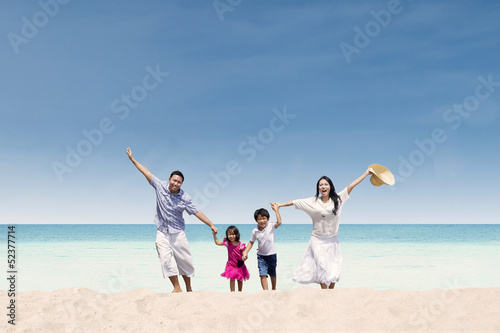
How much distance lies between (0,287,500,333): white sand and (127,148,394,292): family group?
830mm

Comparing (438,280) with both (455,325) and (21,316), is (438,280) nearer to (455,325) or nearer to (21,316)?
(455,325)

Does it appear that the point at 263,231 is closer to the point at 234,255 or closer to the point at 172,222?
the point at 234,255

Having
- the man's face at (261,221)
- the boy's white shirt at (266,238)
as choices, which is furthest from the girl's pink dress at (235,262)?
the man's face at (261,221)

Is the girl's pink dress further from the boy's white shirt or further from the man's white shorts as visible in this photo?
the man's white shorts

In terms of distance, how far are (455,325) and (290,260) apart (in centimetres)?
1266

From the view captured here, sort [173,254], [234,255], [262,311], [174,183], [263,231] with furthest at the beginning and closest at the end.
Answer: [234,255], [263,231], [173,254], [174,183], [262,311]

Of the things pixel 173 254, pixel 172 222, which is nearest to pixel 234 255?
pixel 173 254

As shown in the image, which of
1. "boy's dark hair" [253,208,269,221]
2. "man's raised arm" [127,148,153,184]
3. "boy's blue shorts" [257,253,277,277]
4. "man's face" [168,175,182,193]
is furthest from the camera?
Answer: "boy's blue shorts" [257,253,277,277]

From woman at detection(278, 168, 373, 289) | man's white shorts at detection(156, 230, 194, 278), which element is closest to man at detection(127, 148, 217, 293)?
man's white shorts at detection(156, 230, 194, 278)

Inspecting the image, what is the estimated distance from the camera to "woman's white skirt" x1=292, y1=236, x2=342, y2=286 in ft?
20.1

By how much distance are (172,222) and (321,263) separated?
222 centimetres

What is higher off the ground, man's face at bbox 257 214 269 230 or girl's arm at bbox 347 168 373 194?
girl's arm at bbox 347 168 373 194

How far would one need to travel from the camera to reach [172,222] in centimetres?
601

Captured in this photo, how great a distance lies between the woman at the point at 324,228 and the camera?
6121 mm
